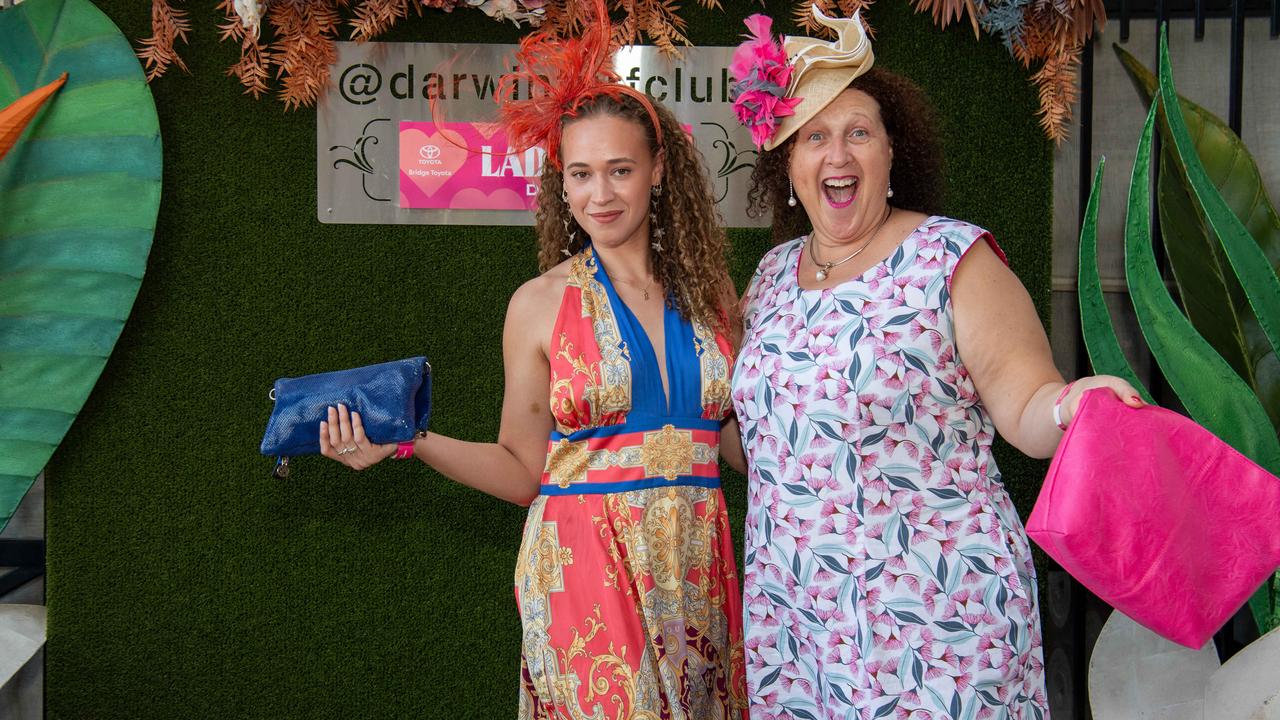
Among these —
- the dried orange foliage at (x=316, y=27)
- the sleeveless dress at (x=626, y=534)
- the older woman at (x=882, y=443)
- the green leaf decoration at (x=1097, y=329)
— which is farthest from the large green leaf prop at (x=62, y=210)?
the green leaf decoration at (x=1097, y=329)

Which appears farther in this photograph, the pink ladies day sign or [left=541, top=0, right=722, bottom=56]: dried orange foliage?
the pink ladies day sign

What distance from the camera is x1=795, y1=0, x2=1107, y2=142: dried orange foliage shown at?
2607mm

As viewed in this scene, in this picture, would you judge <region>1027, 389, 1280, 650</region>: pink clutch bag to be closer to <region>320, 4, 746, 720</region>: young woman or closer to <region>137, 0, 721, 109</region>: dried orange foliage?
<region>320, 4, 746, 720</region>: young woman

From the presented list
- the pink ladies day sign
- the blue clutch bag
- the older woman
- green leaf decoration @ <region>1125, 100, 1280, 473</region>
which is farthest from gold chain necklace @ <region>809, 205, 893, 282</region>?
the pink ladies day sign

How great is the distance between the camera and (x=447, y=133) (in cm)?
281

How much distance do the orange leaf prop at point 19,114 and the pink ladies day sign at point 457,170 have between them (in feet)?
3.19

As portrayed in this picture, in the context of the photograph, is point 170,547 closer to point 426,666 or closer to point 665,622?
point 426,666

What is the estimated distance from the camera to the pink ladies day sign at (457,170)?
2.81 meters

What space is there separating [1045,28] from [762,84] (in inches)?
50.9

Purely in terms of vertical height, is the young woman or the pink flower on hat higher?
the pink flower on hat

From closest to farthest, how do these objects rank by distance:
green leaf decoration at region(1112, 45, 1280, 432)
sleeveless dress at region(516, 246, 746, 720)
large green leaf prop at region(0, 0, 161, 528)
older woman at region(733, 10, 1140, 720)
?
older woman at region(733, 10, 1140, 720)
sleeveless dress at region(516, 246, 746, 720)
green leaf decoration at region(1112, 45, 1280, 432)
large green leaf prop at region(0, 0, 161, 528)

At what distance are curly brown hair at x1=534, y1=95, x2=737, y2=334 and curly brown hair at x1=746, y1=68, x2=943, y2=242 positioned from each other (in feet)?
0.53

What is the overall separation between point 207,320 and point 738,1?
1.86 meters

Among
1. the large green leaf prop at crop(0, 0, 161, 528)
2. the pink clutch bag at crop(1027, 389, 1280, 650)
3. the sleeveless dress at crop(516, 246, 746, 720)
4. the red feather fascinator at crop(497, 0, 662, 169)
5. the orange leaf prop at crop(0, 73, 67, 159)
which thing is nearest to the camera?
the pink clutch bag at crop(1027, 389, 1280, 650)
